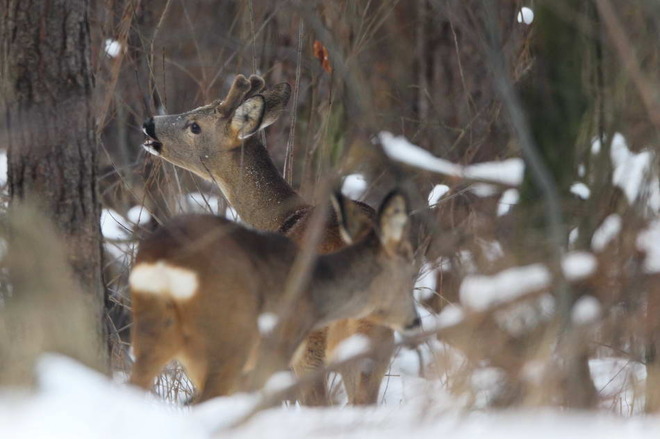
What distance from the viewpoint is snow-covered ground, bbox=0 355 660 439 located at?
3.86 meters

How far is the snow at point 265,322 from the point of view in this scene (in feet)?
15.6

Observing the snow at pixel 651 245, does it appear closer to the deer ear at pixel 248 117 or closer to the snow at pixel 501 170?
the snow at pixel 501 170

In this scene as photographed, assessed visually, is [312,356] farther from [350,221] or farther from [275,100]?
[275,100]

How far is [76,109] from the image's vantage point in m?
4.79

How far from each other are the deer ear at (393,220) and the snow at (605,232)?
99 cm

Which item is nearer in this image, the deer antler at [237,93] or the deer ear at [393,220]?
the deer ear at [393,220]

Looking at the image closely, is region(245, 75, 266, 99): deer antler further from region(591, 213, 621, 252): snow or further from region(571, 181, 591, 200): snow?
region(591, 213, 621, 252): snow

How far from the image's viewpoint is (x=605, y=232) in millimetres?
6086

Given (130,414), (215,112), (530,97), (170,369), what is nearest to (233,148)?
(215,112)

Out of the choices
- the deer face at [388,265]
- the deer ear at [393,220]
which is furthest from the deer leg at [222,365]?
the deer ear at [393,220]

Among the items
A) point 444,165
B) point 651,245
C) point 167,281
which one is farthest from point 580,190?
point 167,281

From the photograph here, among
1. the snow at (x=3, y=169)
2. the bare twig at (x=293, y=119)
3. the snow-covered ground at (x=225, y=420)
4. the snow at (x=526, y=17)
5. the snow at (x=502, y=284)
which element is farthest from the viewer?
the snow at (x=3, y=169)

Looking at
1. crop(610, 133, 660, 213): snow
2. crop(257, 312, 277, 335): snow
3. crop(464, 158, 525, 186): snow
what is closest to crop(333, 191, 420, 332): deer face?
crop(257, 312, 277, 335): snow

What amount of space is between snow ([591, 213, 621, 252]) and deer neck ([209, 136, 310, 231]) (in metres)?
2.14
